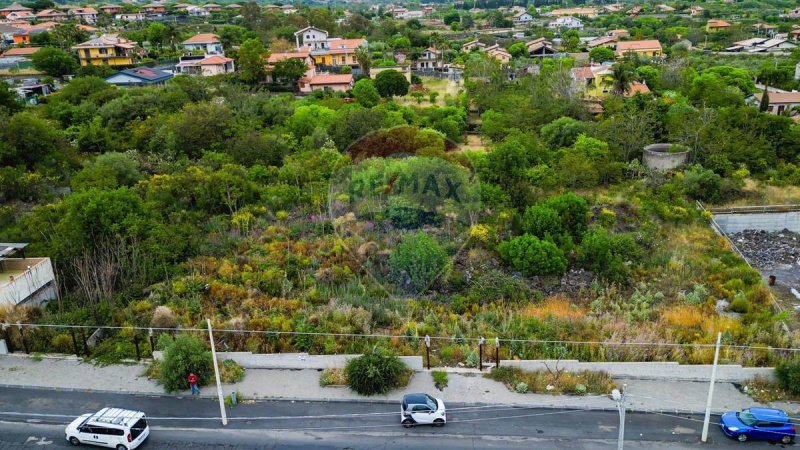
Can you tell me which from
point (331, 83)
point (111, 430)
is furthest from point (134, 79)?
point (111, 430)

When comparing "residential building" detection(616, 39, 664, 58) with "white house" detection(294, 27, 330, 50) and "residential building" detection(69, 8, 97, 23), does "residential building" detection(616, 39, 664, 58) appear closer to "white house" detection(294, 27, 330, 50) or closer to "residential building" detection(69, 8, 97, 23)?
"white house" detection(294, 27, 330, 50)

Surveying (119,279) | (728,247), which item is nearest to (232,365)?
(119,279)

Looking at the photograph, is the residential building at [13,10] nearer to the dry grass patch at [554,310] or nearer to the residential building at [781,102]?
the residential building at [781,102]

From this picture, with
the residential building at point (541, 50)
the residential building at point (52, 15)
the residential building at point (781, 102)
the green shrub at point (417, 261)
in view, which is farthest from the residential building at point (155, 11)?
A: the green shrub at point (417, 261)

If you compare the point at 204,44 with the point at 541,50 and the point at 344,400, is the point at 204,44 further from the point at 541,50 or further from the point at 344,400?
the point at 344,400

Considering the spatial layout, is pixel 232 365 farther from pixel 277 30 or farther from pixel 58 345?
pixel 277 30
